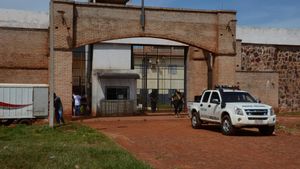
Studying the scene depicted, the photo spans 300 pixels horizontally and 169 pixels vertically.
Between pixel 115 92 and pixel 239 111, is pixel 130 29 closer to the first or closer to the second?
pixel 115 92

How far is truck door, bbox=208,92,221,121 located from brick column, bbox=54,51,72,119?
31.9 feet

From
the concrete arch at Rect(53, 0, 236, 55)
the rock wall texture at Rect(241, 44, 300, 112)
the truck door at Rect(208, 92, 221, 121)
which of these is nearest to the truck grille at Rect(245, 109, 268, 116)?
the truck door at Rect(208, 92, 221, 121)

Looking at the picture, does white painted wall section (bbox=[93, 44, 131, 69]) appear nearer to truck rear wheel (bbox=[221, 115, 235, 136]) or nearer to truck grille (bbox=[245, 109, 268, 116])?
truck rear wheel (bbox=[221, 115, 235, 136])

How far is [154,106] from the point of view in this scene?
39.6 metres

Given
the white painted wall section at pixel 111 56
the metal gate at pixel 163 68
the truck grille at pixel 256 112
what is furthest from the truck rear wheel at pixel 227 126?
A: the metal gate at pixel 163 68

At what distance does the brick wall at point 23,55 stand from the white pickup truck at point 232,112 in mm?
12755

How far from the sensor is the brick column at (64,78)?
92.4 feet

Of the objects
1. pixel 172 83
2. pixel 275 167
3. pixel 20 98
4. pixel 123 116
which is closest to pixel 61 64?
pixel 20 98

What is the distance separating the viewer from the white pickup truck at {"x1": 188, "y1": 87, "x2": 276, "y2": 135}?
19.3m

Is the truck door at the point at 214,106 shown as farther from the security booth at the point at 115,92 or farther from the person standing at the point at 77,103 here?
the person standing at the point at 77,103

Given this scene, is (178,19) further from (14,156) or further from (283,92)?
(14,156)

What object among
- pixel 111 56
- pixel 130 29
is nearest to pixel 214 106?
pixel 130 29

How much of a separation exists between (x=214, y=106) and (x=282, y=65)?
801 inches

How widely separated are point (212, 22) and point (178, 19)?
2382 millimetres
